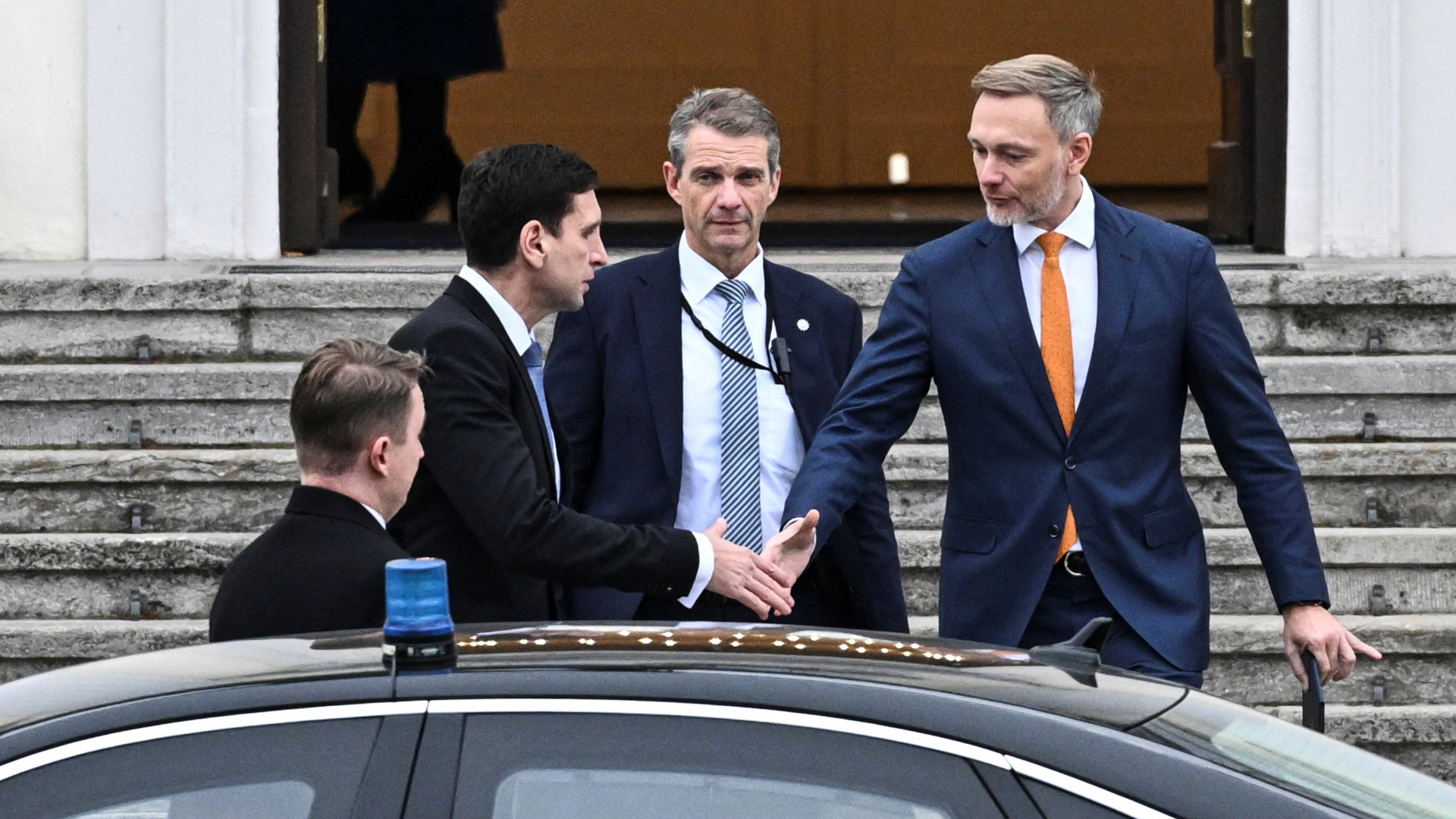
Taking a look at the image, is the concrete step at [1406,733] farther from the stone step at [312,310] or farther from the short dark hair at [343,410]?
the short dark hair at [343,410]

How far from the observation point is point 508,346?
4.07 metres

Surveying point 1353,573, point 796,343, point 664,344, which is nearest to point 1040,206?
point 796,343

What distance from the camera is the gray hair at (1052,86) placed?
165 inches

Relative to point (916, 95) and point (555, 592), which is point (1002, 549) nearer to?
point (555, 592)

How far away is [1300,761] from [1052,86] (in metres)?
1.91

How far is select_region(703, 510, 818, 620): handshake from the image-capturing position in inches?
162

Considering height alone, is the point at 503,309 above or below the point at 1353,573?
above

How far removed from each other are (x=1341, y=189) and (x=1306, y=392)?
5.05 feet

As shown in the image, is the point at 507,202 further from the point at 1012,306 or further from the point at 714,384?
the point at 1012,306

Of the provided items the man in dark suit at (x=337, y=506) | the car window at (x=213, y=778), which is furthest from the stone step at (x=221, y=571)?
the car window at (x=213, y=778)

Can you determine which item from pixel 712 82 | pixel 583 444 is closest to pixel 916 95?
pixel 712 82

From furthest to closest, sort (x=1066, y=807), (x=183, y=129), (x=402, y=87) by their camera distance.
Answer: (x=402, y=87), (x=183, y=129), (x=1066, y=807)

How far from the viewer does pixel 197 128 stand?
8.27 meters

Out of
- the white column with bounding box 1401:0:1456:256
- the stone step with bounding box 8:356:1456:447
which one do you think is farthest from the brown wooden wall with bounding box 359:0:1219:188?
the stone step with bounding box 8:356:1456:447
